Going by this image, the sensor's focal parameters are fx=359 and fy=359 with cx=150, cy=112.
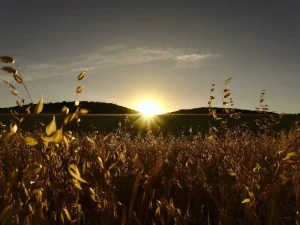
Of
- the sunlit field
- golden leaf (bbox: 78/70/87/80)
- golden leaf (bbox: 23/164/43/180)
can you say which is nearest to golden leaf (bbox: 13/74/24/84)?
the sunlit field

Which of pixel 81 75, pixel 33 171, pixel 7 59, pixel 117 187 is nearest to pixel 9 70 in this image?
pixel 7 59

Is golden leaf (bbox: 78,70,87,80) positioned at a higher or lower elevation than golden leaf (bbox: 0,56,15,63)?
lower

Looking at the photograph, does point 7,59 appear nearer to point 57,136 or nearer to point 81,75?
point 81,75

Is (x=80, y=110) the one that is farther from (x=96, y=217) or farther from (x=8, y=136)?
(x=96, y=217)

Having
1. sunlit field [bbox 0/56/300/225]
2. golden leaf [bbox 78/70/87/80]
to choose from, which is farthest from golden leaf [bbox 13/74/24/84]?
golden leaf [bbox 78/70/87/80]

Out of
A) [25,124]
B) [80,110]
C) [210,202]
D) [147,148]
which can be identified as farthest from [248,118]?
[80,110]

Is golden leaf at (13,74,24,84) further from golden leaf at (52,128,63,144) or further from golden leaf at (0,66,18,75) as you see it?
golden leaf at (52,128,63,144)

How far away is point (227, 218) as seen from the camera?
2.09m

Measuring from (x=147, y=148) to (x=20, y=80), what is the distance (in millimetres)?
4175

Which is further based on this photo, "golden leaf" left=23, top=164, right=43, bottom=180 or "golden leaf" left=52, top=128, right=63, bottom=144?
"golden leaf" left=23, top=164, right=43, bottom=180


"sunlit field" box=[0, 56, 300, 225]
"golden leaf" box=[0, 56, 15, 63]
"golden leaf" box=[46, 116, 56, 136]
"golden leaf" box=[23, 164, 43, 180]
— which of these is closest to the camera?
"golden leaf" box=[46, 116, 56, 136]

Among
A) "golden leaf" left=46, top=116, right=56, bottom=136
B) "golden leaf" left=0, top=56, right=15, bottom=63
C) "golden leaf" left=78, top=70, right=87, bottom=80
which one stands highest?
"golden leaf" left=0, top=56, right=15, bottom=63

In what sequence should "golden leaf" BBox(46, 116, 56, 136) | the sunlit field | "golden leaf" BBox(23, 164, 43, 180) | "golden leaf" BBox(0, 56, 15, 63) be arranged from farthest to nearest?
the sunlit field → "golden leaf" BBox(0, 56, 15, 63) → "golden leaf" BBox(23, 164, 43, 180) → "golden leaf" BBox(46, 116, 56, 136)

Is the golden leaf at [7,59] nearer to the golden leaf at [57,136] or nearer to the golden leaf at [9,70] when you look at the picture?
the golden leaf at [9,70]
